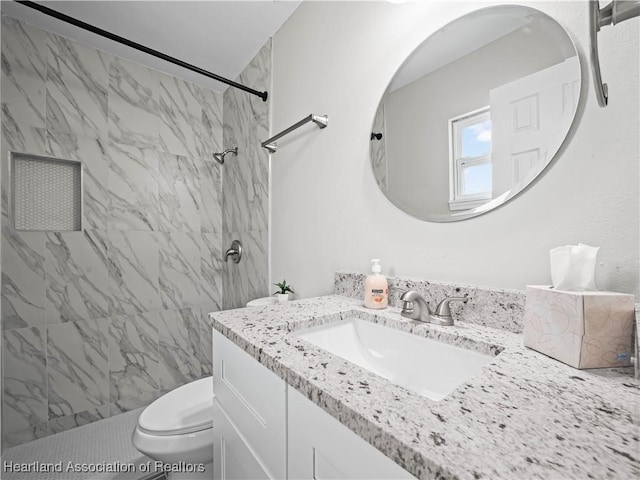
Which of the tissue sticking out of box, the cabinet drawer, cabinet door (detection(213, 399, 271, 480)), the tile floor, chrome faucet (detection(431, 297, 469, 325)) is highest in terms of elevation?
the tissue sticking out of box

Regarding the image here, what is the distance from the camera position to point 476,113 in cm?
80

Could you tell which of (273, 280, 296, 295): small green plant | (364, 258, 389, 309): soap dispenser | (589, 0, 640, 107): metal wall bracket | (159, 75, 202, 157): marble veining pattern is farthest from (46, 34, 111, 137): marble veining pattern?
(589, 0, 640, 107): metal wall bracket

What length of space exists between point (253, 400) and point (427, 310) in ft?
1.63

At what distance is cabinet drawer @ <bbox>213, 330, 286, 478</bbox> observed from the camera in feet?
1.82

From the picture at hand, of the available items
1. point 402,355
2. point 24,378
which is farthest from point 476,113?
point 24,378

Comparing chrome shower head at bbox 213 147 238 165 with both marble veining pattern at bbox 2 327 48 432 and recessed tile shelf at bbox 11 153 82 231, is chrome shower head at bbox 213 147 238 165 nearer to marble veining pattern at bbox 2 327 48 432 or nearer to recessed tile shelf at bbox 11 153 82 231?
recessed tile shelf at bbox 11 153 82 231

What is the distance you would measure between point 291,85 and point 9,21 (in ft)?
5.34

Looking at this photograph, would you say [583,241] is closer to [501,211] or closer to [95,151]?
[501,211]

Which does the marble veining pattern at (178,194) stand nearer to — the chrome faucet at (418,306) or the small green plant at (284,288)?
the small green plant at (284,288)

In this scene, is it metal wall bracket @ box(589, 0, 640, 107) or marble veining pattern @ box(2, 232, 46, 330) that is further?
marble veining pattern @ box(2, 232, 46, 330)

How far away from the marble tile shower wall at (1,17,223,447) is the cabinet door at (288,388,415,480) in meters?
1.87

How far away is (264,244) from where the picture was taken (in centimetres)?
178

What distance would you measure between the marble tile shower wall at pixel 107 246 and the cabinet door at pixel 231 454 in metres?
1.41

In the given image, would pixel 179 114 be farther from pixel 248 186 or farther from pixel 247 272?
pixel 247 272
